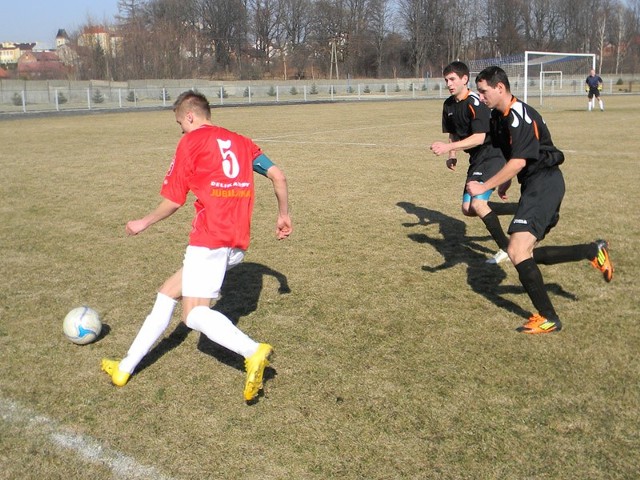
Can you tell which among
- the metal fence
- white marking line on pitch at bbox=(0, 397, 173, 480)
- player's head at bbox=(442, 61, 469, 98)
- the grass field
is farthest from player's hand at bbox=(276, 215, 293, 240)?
the metal fence

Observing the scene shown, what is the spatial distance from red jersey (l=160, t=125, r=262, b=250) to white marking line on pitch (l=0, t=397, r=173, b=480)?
128 cm

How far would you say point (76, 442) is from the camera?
3566 mm

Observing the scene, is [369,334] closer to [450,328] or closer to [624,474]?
[450,328]

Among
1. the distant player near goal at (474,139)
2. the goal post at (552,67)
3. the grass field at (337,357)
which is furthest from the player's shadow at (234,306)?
the goal post at (552,67)

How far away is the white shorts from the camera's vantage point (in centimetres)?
405

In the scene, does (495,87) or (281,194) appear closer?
(281,194)

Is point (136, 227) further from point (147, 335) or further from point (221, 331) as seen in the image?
point (221, 331)

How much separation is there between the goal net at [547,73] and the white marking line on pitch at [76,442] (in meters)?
26.9

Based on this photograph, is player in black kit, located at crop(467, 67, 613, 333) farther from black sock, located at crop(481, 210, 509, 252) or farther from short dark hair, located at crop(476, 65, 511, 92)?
black sock, located at crop(481, 210, 509, 252)

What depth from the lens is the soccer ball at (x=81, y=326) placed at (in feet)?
15.8

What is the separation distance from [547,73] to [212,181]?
40.5 m

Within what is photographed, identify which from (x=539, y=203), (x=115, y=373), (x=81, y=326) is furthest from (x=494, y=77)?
(x=81, y=326)

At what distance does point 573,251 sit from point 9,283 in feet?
17.1

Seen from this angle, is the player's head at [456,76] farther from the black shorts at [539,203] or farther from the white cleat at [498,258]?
the black shorts at [539,203]
